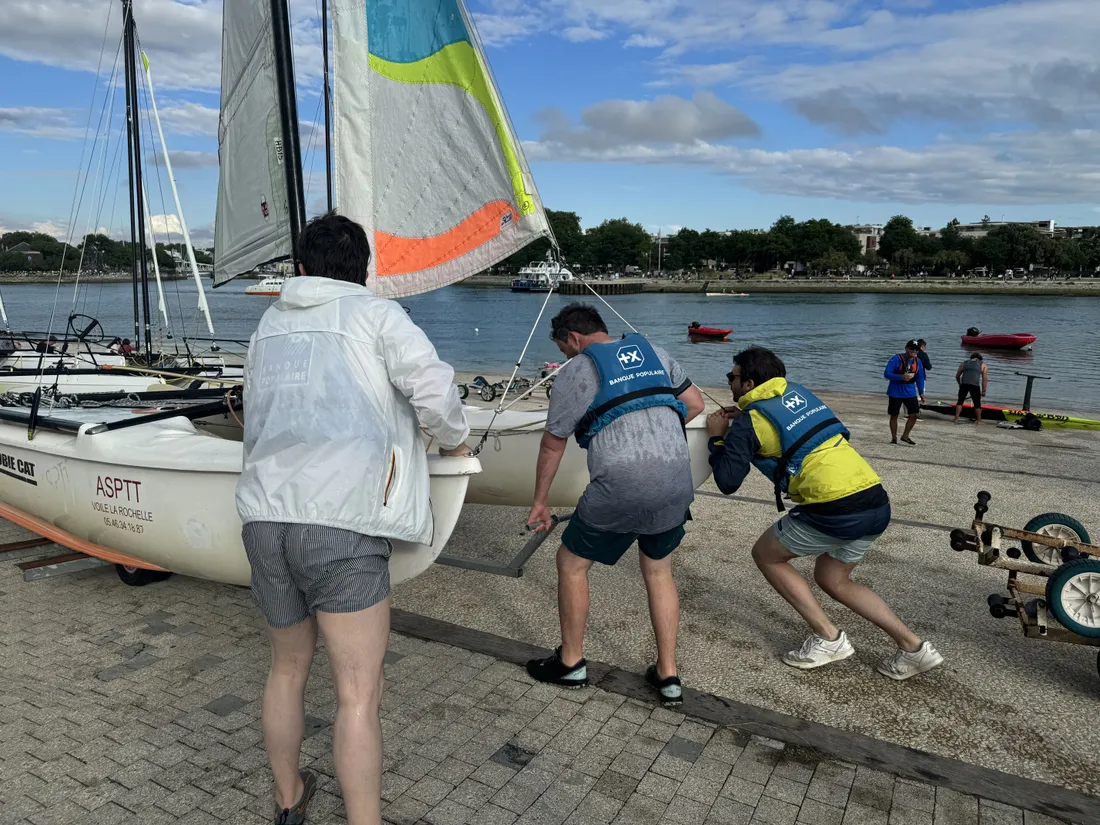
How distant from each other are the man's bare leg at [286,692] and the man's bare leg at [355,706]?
7.5 inches

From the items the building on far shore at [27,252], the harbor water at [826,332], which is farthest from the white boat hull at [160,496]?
the building on far shore at [27,252]

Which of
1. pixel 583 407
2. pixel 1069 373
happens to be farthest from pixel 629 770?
pixel 1069 373

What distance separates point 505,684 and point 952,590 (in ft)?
10.5

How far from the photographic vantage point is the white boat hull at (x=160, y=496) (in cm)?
342

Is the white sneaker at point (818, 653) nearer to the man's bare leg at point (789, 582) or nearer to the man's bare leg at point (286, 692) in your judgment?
the man's bare leg at point (789, 582)

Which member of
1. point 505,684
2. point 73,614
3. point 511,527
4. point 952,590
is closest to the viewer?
point 505,684

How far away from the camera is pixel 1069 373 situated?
33.6 meters

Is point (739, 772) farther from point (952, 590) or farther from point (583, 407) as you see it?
point (952, 590)

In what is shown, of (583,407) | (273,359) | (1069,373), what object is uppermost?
(273,359)

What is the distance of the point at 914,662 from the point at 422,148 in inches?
167

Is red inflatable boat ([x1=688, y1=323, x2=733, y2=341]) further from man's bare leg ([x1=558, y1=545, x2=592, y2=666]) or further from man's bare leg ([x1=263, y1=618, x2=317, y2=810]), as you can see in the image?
man's bare leg ([x1=263, y1=618, x2=317, y2=810])

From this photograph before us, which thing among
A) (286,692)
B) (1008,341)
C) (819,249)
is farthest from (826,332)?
(819,249)

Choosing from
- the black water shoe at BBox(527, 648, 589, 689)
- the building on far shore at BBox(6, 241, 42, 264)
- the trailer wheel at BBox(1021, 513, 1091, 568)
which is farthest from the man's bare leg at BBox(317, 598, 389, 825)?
the building on far shore at BBox(6, 241, 42, 264)

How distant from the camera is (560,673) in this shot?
3775 millimetres
